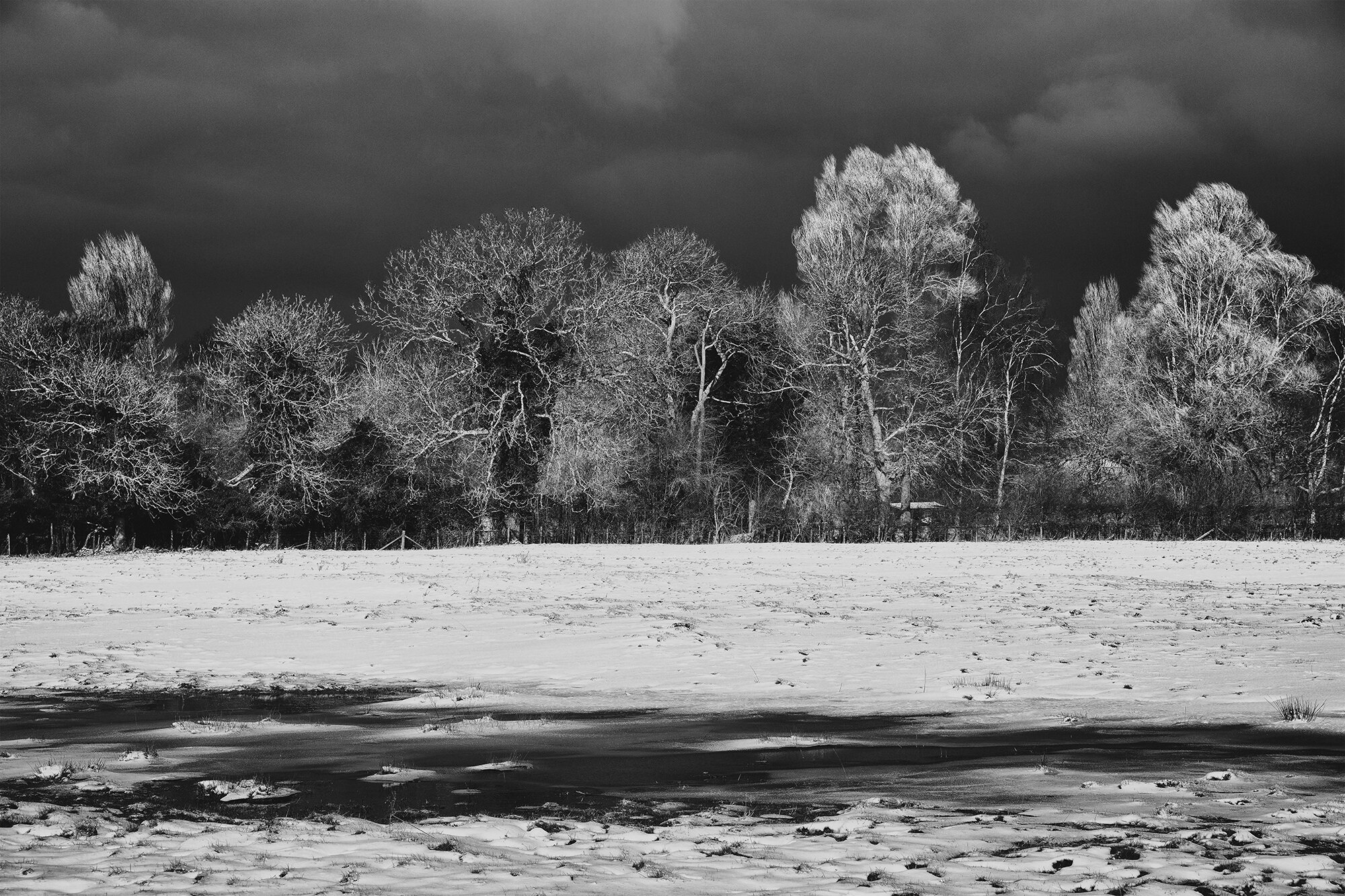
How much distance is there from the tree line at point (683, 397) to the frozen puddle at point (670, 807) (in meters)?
34.8

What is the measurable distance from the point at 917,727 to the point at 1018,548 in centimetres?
2944

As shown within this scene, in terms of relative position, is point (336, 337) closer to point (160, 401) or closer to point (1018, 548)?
point (160, 401)

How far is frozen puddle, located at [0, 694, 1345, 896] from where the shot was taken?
5551 millimetres

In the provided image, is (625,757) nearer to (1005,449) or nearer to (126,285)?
(1005,449)

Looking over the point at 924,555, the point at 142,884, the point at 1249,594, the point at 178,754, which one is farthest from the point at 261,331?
the point at 142,884

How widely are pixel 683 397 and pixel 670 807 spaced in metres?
43.5

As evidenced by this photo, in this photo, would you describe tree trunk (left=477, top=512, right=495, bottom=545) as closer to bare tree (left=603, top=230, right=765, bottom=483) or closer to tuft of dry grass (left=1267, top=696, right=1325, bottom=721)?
bare tree (left=603, top=230, right=765, bottom=483)

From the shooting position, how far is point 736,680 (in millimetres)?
13367

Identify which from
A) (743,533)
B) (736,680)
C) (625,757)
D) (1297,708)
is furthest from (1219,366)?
(625,757)

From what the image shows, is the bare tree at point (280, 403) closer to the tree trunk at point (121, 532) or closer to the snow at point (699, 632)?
the tree trunk at point (121, 532)

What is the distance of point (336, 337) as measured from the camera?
48500 mm

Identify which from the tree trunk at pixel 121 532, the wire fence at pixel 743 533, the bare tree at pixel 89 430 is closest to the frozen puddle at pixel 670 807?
the wire fence at pixel 743 533

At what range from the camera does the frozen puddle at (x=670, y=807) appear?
18.2 feet

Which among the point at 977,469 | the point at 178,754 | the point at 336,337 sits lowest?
the point at 178,754
